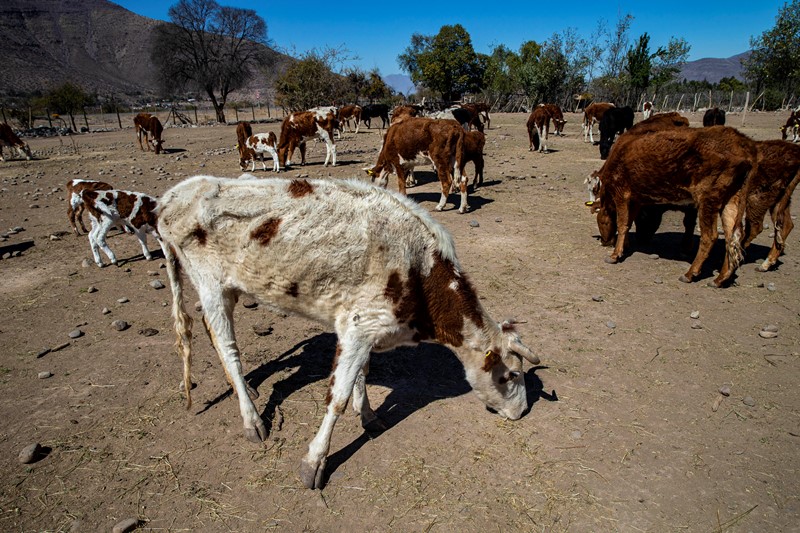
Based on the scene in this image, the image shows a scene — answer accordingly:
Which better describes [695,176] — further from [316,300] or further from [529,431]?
[316,300]

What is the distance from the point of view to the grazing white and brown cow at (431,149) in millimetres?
11117

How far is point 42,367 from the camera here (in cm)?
525

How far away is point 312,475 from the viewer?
11.7 ft

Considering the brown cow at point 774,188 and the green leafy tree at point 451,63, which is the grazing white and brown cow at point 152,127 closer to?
the brown cow at point 774,188

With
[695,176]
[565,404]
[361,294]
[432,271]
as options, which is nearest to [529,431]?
[565,404]

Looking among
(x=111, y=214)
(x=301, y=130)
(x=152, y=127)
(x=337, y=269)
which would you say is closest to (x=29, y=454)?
(x=337, y=269)

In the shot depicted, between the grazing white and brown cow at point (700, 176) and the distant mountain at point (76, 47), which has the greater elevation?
the distant mountain at point (76, 47)

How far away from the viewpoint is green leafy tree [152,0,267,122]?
47188 mm

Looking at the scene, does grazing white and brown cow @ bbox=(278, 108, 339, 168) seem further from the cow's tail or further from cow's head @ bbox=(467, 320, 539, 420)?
cow's head @ bbox=(467, 320, 539, 420)

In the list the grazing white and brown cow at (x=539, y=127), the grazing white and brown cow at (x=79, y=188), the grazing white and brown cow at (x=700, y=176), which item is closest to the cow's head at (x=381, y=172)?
the grazing white and brown cow at (x=700, y=176)

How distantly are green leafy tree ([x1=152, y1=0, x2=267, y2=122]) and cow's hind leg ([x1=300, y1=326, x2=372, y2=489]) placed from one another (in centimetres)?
4855

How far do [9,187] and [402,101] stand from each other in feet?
163

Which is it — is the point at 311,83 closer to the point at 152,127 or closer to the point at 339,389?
the point at 152,127

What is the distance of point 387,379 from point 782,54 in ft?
201
